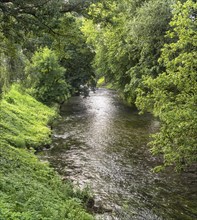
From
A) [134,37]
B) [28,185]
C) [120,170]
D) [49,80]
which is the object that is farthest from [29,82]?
[49,80]

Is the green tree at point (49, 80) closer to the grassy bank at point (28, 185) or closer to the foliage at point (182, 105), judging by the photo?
the grassy bank at point (28, 185)

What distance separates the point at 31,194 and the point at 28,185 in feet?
3.21

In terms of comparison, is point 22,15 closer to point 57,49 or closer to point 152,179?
point 57,49

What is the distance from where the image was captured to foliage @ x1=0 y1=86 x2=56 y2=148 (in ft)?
58.1

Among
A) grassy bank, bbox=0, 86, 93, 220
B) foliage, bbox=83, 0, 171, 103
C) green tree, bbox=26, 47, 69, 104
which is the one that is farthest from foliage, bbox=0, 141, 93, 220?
green tree, bbox=26, 47, 69, 104

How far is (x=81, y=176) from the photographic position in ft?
48.8

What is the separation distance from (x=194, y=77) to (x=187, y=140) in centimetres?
243

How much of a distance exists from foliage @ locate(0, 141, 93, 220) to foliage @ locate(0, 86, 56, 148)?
3.43 meters

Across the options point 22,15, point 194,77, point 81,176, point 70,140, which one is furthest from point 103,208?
point 70,140

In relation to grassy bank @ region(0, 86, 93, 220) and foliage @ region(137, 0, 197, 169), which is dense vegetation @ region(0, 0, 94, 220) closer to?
grassy bank @ region(0, 86, 93, 220)

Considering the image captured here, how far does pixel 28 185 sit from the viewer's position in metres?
10.2

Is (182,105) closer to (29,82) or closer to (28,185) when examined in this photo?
(29,82)

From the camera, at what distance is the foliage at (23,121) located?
1772cm

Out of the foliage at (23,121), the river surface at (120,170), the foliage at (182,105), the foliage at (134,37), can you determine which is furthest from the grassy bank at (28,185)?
the foliage at (134,37)
